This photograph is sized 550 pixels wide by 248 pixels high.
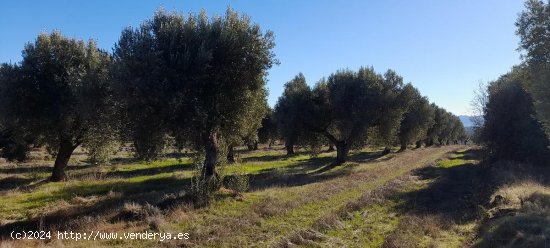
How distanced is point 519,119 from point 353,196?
28.6 metres

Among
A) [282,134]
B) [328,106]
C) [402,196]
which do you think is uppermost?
[328,106]

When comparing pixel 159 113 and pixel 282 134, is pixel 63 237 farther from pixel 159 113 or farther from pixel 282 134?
pixel 282 134

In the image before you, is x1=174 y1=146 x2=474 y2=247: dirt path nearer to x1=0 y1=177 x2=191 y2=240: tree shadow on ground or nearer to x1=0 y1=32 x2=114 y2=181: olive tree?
x1=0 y1=177 x2=191 y2=240: tree shadow on ground

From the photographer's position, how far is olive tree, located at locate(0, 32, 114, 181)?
2878 cm

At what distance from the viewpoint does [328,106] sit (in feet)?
152

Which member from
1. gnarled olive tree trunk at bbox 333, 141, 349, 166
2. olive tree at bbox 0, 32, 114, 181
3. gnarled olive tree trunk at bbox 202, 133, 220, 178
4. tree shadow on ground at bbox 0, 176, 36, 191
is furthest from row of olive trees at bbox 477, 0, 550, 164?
tree shadow on ground at bbox 0, 176, 36, 191

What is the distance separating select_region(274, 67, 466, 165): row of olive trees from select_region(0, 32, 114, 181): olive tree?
2229cm

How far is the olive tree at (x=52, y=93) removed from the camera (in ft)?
94.4

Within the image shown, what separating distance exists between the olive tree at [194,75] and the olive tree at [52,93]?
7.43 m

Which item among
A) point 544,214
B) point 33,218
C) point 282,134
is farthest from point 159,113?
point 282,134

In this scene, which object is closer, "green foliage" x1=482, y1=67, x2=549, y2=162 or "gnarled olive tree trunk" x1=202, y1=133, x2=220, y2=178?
"gnarled olive tree trunk" x1=202, y1=133, x2=220, y2=178

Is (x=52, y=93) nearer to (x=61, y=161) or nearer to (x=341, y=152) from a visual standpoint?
(x=61, y=161)

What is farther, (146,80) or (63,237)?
(146,80)

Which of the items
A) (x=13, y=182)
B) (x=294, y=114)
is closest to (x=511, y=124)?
(x=294, y=114)
